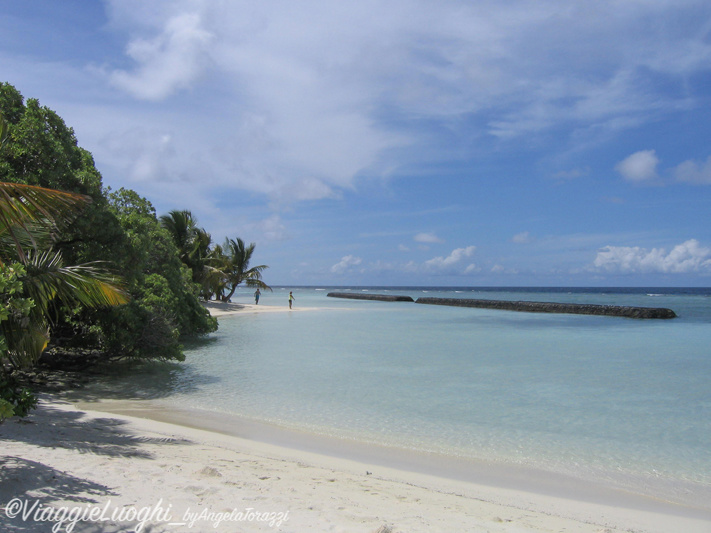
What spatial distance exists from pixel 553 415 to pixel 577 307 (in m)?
32.7

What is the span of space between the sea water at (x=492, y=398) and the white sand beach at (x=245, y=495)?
3.18 feet

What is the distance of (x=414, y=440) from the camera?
19.6 ft

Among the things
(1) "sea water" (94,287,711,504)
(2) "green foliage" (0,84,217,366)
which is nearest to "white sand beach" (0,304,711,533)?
(1) "sea water" (94,287,711,504)

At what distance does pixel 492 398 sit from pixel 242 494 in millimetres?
5776

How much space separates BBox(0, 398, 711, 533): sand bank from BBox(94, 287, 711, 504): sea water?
1.09m

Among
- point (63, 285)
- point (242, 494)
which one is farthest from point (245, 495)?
point (63, 285)

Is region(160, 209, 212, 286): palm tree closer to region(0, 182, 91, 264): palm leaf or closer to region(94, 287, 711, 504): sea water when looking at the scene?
region(94, 287, 711, 504): sea water

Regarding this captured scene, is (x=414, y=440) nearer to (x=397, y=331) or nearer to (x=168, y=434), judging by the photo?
(x=168, y=434)

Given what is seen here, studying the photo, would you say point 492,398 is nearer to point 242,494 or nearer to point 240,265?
point 242,494

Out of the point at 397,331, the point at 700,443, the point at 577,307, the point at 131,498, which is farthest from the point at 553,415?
the point at 577,307

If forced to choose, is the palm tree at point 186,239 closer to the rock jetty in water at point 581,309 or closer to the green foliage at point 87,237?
the green foliage at point 87,237

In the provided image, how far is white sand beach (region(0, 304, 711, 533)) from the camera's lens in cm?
306

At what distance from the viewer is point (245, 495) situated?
11.7 ft

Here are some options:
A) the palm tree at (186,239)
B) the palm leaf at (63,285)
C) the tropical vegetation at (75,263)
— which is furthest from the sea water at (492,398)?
the palm tree at (186,239)
